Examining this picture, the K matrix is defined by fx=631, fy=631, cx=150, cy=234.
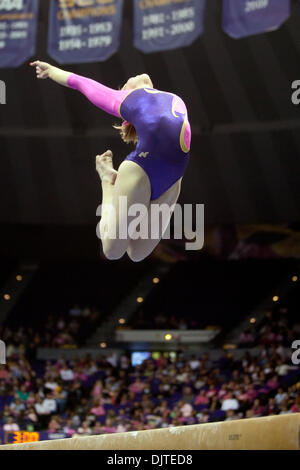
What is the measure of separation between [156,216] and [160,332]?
43.2ft

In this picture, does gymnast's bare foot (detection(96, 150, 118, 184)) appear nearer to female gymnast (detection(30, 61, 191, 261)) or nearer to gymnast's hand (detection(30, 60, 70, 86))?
female gymnast (detection(30, 61, 191, 261))

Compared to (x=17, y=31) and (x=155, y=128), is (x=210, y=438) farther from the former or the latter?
(x=17, y=31)

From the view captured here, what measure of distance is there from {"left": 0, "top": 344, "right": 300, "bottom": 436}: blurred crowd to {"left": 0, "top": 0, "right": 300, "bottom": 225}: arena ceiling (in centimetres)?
317

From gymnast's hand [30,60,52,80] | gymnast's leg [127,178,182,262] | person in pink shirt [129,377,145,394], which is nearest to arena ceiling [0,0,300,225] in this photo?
person in pink shirt [129,377,145,394]

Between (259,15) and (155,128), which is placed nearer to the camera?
(155,128)

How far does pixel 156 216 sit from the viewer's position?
151 inches

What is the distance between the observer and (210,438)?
3115 millimetres

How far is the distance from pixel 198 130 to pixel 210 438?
35.1 feet

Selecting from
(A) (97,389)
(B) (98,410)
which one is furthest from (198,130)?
(B) (98,410)

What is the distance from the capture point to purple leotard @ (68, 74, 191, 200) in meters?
3.57

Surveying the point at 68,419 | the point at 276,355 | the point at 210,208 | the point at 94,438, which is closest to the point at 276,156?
the point at 210,208

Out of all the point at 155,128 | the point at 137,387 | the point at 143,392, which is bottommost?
the point at 143,392

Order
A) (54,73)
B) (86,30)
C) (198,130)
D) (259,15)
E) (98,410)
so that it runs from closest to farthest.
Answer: (54,73)
(259,15)
(86,30)
(98,410)
(198,130)
